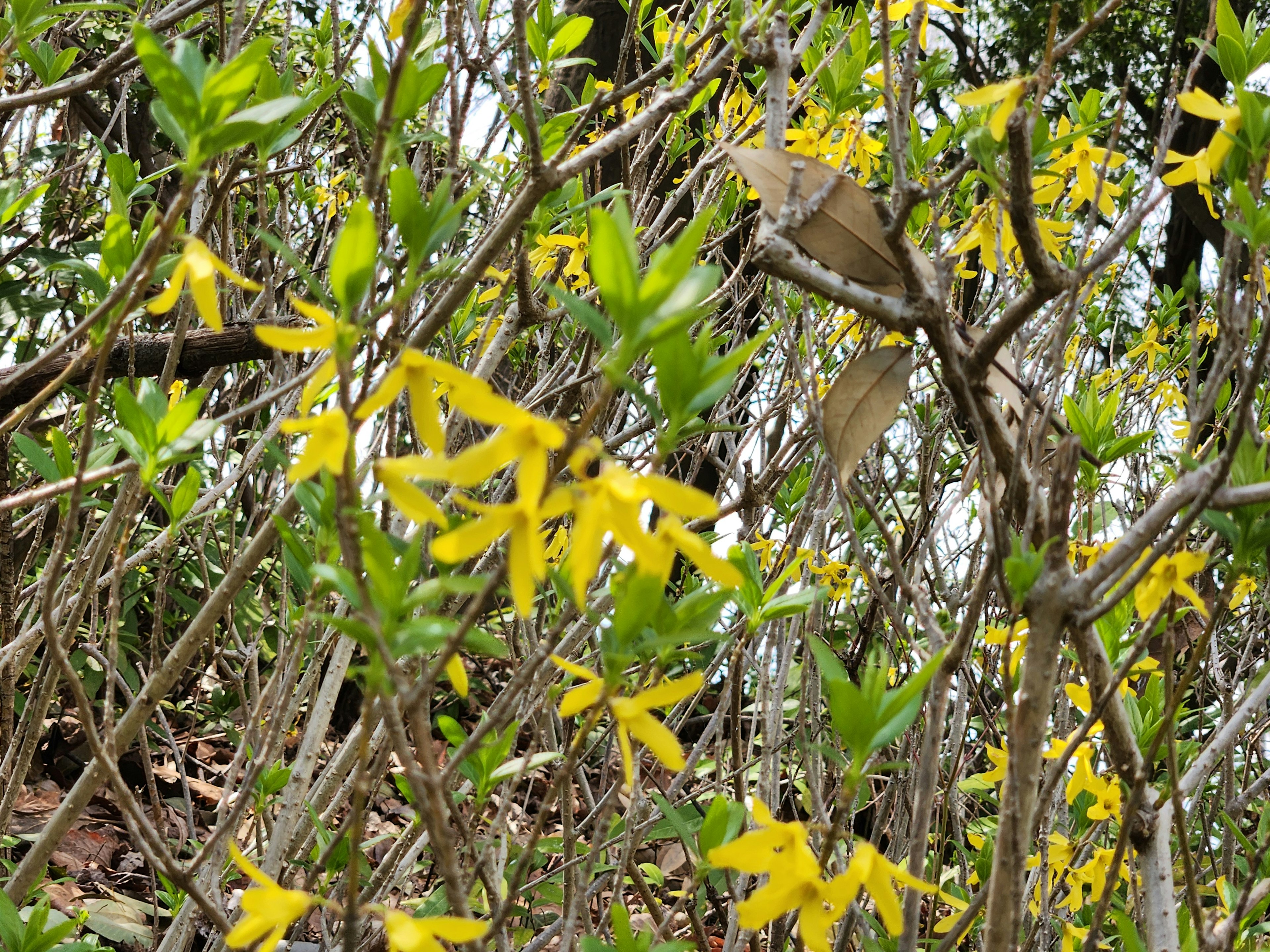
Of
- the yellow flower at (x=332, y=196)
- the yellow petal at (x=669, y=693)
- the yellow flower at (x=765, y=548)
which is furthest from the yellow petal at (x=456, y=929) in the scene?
the yellow flower at (x=332, y=196)

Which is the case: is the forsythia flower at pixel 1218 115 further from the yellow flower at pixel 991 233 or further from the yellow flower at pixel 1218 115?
the yellow flower at pixel 991 233

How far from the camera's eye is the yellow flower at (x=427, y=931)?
76 cm

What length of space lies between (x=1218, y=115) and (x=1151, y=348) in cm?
227

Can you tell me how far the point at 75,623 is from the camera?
143 centimetres

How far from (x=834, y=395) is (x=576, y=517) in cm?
51

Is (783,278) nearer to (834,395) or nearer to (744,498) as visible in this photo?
(834,395)

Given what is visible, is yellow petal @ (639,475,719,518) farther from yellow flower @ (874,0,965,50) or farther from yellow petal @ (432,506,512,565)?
yellow flower @ (874,0,965,50)

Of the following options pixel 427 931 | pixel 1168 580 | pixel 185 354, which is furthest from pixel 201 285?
pixel 185 354

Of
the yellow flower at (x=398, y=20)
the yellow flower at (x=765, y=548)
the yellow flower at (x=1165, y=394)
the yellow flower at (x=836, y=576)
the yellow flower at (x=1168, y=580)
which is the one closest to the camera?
the yellow flower at (x=1168, y=580)

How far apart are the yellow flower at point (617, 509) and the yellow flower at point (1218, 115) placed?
0.78m

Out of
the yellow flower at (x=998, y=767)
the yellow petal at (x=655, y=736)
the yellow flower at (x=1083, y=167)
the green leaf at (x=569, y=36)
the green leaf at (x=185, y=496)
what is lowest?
the green leaf at (x=185, y=496)

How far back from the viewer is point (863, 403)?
111 centimetres

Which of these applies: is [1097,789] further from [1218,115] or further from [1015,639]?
[1218,115]

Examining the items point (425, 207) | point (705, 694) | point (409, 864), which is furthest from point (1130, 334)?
point (425, 207)
